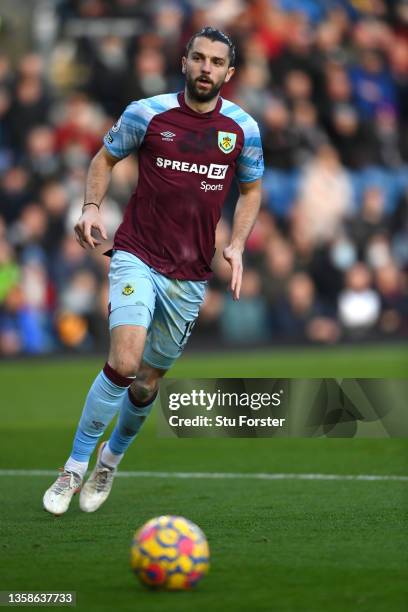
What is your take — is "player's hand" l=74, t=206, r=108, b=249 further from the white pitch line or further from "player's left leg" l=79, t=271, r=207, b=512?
the white pitch line

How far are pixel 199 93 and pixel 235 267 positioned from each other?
1.05 m

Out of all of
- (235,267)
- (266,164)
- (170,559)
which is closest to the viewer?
(170,559)

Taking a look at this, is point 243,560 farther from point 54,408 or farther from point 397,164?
point 397,164

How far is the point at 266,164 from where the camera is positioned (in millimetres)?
19344

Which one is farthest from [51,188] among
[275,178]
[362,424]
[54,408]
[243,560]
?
[243,560]

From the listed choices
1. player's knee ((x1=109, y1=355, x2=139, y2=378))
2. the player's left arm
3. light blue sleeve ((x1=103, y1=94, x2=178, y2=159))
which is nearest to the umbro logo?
light blue sleeve ((x1=103, y1=94, x2=178, y2=159))

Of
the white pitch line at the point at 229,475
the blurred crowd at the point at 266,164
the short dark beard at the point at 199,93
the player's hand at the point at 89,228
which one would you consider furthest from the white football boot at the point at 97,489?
the blurred crowd at the point at 266,164

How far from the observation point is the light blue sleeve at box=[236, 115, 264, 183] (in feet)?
26.2

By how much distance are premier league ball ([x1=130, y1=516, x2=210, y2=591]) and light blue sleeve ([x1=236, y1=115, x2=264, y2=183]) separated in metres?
3.04

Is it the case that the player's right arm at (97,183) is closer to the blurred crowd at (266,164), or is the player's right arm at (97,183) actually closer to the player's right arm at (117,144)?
the player's right arm at (117,144)

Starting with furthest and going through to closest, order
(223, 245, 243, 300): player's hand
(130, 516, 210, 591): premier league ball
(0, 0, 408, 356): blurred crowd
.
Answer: (0, 0, 408, 356): blurred crowd < (223, 245, 243, 300): player's hand < (130, 516, 210, 591): premier league ball

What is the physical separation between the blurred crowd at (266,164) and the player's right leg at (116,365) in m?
9.91

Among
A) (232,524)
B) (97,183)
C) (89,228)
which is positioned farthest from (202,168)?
(232,524)

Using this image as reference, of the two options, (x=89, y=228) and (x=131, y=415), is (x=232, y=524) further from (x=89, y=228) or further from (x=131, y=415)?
(x=89, y=228)
